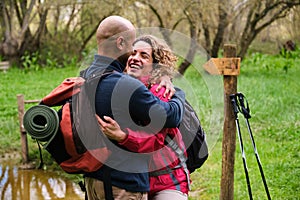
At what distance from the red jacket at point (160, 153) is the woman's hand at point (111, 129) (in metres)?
0.03

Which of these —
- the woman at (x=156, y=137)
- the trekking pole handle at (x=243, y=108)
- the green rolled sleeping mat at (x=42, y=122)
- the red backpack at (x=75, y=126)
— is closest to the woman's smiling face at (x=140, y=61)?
the woman at (x=156, y=137)

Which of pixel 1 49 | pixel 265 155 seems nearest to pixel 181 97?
pixel 265 155

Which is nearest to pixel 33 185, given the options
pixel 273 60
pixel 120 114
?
pixel 120 114

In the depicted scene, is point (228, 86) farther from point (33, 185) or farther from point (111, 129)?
point (33, 185)

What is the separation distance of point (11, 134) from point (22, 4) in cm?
1271

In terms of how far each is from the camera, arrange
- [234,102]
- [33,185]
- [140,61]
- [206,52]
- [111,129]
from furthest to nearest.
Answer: [33,185], [234,102], [206,52], [140,61], [111,129]

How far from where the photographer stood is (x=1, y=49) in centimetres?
1880

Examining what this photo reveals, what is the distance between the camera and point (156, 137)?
2283mm

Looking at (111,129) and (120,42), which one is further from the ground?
(120,42)

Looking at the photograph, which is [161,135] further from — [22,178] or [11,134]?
[11,134]

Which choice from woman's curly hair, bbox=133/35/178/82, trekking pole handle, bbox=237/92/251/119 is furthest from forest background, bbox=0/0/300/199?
woman's curly hair, bbox=133/35/178/82

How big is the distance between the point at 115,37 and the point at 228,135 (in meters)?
2.39

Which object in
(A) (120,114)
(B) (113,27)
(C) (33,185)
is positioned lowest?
(C) (33,185)

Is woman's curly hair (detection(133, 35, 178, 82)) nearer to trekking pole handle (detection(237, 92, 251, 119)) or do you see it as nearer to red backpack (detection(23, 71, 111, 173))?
red backpack (detection(23, 71, 111, 173))
